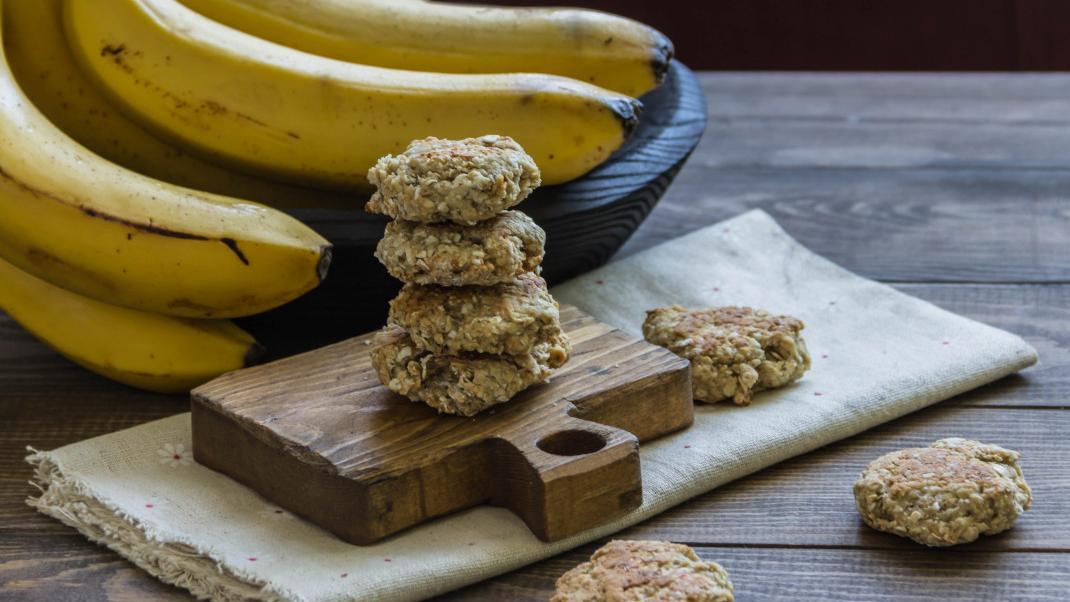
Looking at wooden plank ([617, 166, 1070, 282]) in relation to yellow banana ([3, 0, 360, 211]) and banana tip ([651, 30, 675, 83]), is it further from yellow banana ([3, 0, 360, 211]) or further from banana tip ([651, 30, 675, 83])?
yellow banana ([3, 0, 360, 211])

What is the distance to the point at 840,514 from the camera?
1111 mm

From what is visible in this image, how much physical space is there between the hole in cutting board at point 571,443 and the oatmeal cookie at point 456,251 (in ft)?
0.43

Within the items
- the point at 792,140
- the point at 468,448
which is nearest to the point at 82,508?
the point at 468,448

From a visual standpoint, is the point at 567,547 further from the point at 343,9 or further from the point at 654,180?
the point at 343,9

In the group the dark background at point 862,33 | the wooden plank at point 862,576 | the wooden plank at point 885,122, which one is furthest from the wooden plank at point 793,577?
the dark background at point 862,33

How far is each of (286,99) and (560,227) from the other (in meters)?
→ 0.30

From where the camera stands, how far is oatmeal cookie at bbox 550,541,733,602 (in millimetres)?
932

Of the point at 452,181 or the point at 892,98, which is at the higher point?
the point at 452,181

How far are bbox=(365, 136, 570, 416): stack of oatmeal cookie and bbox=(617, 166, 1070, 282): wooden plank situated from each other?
58 centimetres

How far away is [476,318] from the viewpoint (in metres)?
1.09

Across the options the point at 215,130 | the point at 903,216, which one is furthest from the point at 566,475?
the point at 903,216

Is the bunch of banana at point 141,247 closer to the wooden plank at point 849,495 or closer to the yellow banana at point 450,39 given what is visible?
the yellow banana at point 450,39

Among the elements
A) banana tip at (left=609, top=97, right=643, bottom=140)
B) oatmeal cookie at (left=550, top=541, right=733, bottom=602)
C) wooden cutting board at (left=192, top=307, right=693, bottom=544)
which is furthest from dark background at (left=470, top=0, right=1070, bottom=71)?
oatmeal cookie at (left=550, top=541, right=733, bottom=602)

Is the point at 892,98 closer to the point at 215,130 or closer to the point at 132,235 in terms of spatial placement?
the point at 215,130
